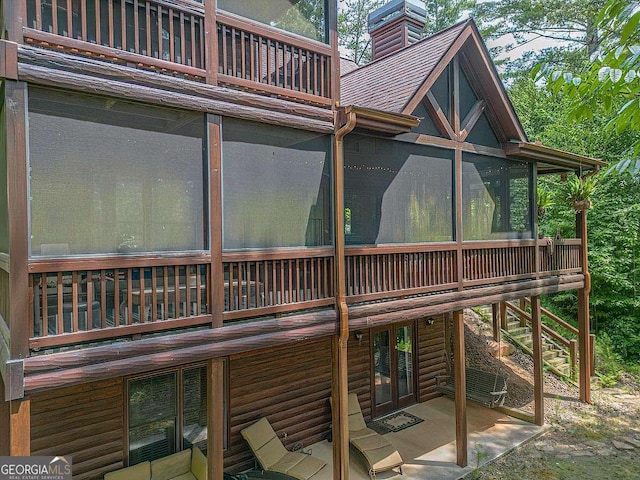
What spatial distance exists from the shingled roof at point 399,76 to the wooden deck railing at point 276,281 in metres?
2.92

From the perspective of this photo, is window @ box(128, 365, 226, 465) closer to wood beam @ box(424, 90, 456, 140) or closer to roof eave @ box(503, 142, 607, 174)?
→ wood beam @ box(424, 90, 456, 140)

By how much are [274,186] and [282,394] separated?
4139mm

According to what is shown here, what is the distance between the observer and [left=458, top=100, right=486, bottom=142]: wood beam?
26.0 feet

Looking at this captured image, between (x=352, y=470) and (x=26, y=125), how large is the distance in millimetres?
6625

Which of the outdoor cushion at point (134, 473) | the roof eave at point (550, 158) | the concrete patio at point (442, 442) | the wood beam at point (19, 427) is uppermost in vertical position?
the roof eave at point (550, 158)

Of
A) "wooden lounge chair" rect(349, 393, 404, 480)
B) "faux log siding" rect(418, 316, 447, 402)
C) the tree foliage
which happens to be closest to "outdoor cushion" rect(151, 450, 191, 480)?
"wooden lounge chair" rect(349, 393, 404, 480)

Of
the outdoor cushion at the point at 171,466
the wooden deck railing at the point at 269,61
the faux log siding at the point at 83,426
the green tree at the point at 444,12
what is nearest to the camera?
the wooden deck railing at the point at 269,61

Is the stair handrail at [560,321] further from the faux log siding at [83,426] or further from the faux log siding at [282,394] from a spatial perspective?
the faux log siding at [83,426]

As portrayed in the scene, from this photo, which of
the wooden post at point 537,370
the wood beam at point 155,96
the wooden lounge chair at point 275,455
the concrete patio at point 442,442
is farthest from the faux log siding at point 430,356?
the wood beam at point 155,96

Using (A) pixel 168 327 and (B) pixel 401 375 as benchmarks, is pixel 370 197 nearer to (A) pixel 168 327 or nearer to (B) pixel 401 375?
(A) pixel 168 327

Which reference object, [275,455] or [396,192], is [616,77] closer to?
[396,192]

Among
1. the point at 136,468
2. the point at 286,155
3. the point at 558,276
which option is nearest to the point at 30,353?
the point at 136,468

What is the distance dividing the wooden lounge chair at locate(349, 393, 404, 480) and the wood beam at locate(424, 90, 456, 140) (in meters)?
→ 5.43

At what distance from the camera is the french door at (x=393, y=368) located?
30.7 feet
